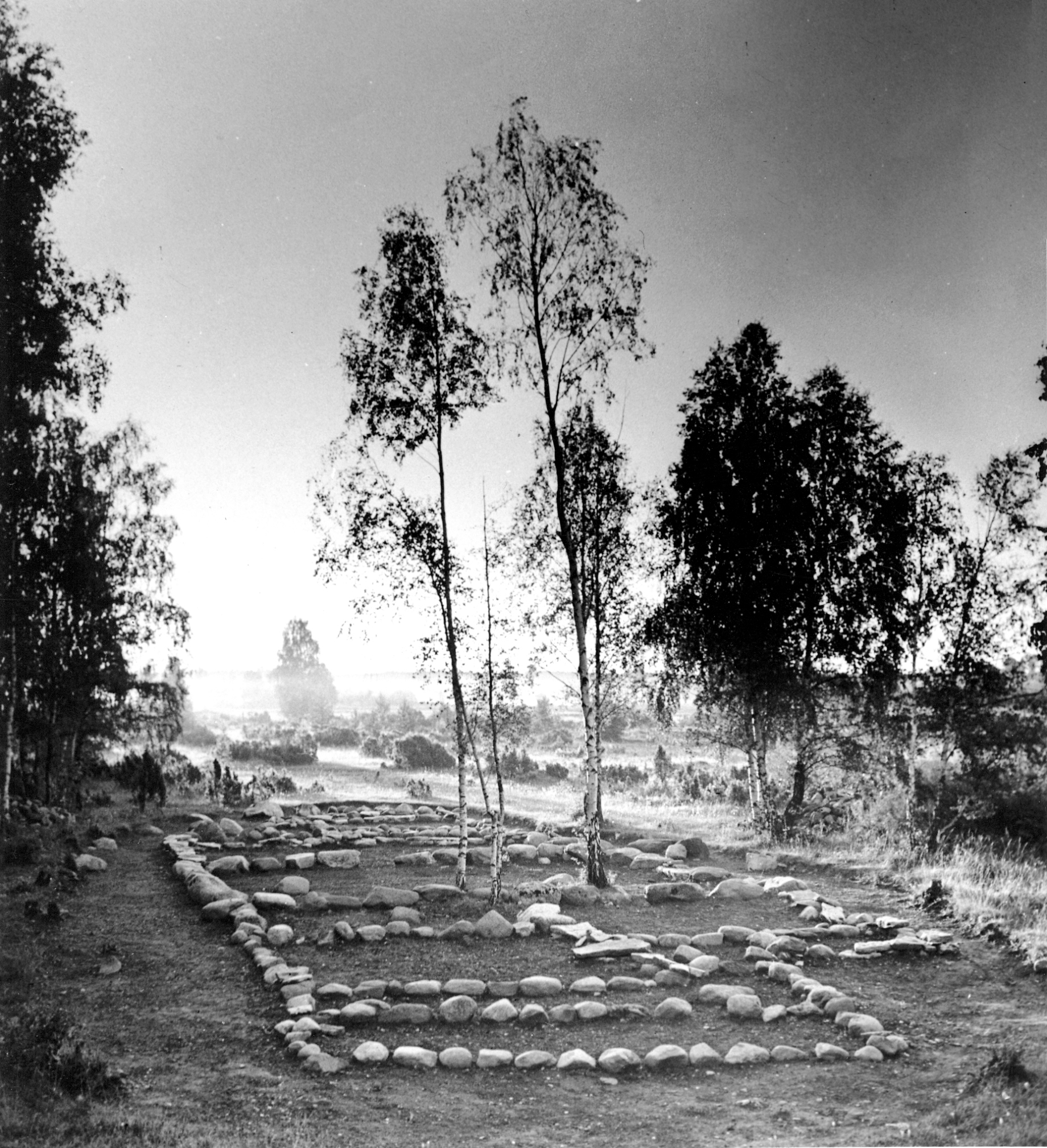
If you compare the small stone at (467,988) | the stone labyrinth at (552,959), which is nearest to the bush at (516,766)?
the stone labyrinth at (552,959)

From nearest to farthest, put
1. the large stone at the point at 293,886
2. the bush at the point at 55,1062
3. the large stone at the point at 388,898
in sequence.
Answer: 1. the bush at the point at 55,1062
2. the large stone at the point at 388,898
3. the large stone at the point at 293,886

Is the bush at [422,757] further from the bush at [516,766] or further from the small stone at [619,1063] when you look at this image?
the small stone at [619,1063]

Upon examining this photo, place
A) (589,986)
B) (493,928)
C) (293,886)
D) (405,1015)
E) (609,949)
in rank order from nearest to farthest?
(405,1015)
(589,986)
(609,949)
(493,928)
(293,886)

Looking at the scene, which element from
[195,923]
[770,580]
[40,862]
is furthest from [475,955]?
[770,580]

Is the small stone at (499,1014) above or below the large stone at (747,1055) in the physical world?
below

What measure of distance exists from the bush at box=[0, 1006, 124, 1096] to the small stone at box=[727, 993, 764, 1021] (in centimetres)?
595

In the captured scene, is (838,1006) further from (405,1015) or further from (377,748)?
(377,748)

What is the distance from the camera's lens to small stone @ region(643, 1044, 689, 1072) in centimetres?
761

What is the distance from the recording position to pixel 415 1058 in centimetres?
768

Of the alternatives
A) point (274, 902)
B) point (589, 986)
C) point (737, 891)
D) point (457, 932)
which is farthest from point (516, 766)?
point (589, 986)

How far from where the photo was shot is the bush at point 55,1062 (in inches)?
257

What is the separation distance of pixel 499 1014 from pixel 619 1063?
1692 millimetres

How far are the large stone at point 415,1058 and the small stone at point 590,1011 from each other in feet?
5.86

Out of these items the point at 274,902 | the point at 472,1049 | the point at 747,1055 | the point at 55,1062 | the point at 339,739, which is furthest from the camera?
the point at 339,739
